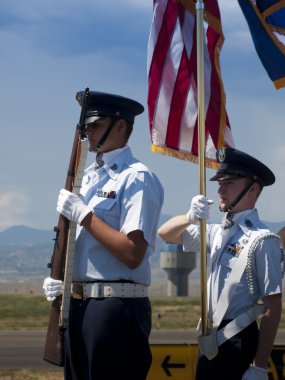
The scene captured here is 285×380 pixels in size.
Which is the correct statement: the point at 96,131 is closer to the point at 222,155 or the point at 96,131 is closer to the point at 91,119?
the point at 91,119

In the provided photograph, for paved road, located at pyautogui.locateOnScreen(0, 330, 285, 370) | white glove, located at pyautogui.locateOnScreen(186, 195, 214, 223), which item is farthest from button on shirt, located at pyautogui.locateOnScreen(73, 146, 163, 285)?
paved road, located at pyautogui.locateOnScreen(0, 330, 285, 370)

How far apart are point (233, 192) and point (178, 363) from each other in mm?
2129

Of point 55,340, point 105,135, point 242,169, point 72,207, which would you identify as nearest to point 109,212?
point 72,207

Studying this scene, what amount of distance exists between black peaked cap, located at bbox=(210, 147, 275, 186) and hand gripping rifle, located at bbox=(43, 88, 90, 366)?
1.10m

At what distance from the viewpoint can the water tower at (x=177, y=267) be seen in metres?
85.1

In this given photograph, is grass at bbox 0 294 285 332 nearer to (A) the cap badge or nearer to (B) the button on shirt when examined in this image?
(A) the cap badge

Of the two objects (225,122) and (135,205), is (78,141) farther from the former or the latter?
(225,122)

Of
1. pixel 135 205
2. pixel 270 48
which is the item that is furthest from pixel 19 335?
pixel 135 205

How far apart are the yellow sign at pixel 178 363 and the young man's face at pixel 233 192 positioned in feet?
6.58

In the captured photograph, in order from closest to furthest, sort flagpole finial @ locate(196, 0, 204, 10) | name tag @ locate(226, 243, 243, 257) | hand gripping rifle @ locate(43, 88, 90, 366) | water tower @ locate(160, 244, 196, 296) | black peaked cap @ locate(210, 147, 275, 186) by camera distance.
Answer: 1. hand gripping rifle @ locate(43, 88, 90, 366)
2. name tag @ locate(226, 243, 243, 257)
3. black peaked cap @ locate(210, 147, 275, 186)
4. flagpole finial @ locate(196, 0, 204, 10)
5. water tower @ locate(160, 244, 196, 296)

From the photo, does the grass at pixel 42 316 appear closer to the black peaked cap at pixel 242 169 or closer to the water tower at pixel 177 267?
the black peaked cap at pixel 242 169

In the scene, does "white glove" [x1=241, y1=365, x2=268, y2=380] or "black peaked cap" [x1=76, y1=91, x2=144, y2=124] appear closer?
"black peaked cap" [x1=76, y1=91, x2=144, y2=124]

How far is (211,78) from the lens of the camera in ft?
21.6

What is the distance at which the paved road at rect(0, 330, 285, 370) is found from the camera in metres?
18.5
